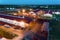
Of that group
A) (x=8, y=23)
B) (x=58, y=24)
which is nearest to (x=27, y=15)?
(x=8, y=23)

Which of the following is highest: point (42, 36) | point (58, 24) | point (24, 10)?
point (24, 10)

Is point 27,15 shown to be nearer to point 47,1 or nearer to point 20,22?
point 20,22

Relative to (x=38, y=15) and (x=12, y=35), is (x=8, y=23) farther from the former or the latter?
(x=38, y=15)

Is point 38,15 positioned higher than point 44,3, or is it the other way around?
point 44,3

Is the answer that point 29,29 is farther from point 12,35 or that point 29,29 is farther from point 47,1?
point 47,1

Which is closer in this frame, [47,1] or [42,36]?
[47,1]

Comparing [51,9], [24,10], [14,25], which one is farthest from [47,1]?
[14,25]

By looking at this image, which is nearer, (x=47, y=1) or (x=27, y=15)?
(x=47, y=1)

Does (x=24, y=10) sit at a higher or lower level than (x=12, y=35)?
higher
